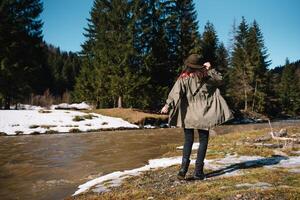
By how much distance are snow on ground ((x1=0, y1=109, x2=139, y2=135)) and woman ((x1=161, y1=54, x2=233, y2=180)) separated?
17.5 metres

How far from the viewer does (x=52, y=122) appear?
25.2 meters

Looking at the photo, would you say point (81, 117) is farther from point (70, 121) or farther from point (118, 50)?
point (118, 50)

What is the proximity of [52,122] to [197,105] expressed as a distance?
20329 millimetres

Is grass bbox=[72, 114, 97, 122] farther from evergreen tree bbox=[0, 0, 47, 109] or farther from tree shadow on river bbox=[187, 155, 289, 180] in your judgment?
tree shadow on river bbox=[187, 155, 289, 180]

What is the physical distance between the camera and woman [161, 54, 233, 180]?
6379 millimetres

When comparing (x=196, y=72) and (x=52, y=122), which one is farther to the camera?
(x=52, y=122)

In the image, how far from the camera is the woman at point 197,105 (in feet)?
20.9

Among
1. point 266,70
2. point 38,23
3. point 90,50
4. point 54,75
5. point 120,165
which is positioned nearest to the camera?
point 120,165

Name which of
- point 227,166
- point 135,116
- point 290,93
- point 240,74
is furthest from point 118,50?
point 290,93

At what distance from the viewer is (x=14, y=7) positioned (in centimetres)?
3534

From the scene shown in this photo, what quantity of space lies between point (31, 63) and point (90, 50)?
43.2 ft

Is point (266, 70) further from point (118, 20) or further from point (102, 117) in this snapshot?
point (102, 117)

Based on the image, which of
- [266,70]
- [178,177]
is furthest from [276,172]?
[266,70]

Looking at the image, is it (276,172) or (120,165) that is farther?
(120,165)
